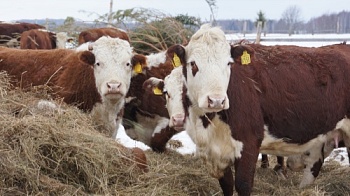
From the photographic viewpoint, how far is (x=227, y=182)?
17.7 feet

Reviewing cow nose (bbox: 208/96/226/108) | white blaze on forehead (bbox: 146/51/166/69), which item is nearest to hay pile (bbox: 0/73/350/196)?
cow nose (bbox: 208/96/226/108)

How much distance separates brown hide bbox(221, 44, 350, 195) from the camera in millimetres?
5102

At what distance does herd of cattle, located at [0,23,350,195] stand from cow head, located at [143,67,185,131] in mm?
12

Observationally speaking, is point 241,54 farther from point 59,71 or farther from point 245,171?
point 59,71

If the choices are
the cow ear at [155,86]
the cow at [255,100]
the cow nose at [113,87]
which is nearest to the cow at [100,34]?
the cow ear at [155,86]

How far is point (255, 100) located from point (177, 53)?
35.2 inches

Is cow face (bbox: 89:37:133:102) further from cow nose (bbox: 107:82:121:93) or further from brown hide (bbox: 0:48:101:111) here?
brown hide (bbox: 0:48:101:111)

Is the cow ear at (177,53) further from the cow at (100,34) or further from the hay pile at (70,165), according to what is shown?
the cow at (100,34)

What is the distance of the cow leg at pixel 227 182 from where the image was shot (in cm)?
538

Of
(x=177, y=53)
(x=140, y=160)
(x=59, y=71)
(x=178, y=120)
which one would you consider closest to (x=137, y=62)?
(x=59, y=71)

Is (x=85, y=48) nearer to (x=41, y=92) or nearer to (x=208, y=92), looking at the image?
(x=41, y=92)

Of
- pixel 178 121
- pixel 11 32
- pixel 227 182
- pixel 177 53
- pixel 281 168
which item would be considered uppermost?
pixel 11 32

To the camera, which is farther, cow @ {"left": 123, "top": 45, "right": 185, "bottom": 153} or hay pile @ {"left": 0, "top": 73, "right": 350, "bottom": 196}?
cow @ {"left": 123, "top": 45, "right": 185, "bottom": 153}

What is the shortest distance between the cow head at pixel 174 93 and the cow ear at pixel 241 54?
3.70 feet
